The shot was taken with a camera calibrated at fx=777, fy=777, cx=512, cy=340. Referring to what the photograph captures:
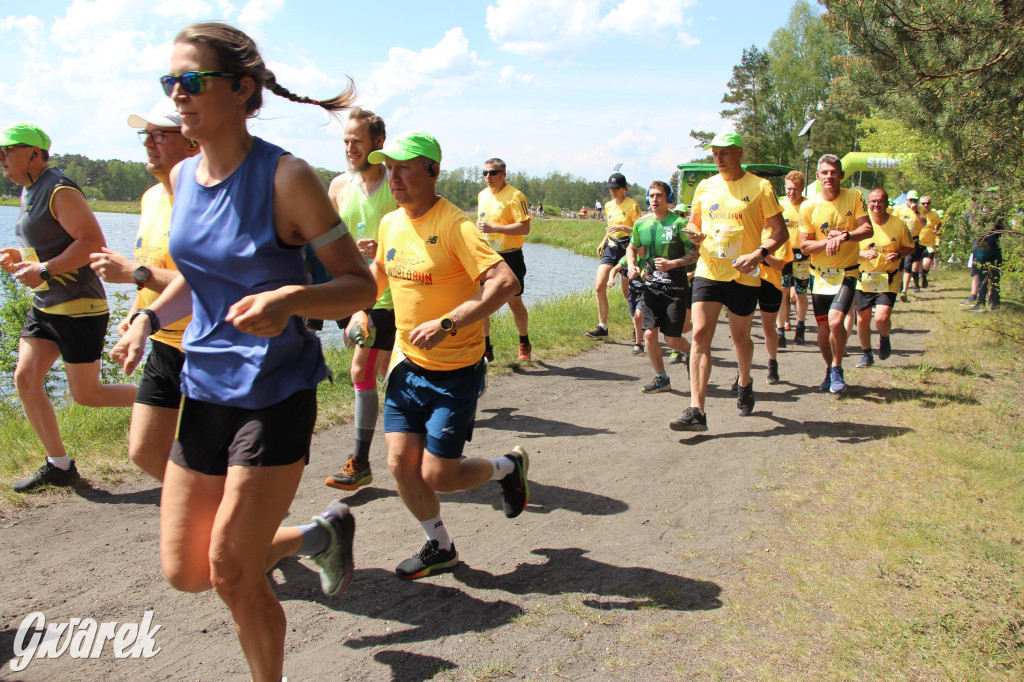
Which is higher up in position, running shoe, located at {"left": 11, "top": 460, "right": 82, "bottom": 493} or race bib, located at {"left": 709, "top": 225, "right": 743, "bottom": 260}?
race bib, located at {"left": 709, "top": 225, "right": 743, "bottom": 260}

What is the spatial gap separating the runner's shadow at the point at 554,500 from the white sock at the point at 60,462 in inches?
96.8

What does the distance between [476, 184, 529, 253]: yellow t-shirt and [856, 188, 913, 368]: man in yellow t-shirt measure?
3.81 meters

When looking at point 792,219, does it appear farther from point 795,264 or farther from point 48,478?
point 48,478

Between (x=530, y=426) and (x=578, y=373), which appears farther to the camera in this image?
(x=578, y=373)

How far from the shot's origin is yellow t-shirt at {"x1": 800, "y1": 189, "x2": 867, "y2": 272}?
790cm

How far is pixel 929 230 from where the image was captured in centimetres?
1546

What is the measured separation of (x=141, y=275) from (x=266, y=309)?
1.54m

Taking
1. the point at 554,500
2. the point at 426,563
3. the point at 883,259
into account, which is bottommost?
the point at 554,500

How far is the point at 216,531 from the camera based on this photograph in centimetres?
237

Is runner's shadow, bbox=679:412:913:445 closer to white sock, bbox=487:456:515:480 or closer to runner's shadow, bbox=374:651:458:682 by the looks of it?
white sock, bbox=487:456:515:480

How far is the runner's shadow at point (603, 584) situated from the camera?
3619 millimetres

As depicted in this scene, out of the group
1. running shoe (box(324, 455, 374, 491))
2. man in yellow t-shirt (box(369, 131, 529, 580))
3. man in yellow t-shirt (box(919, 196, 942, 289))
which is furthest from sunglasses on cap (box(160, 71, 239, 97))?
man in yellow t-shirt (box(919, 196, 942, 289))

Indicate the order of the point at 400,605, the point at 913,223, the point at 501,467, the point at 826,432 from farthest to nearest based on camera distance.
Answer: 1. the point at 913,223
2. the point at 826,432
3. the point at 501,467
4. the point at 400,605

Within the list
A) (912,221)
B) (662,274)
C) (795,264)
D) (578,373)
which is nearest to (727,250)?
(662,274)
